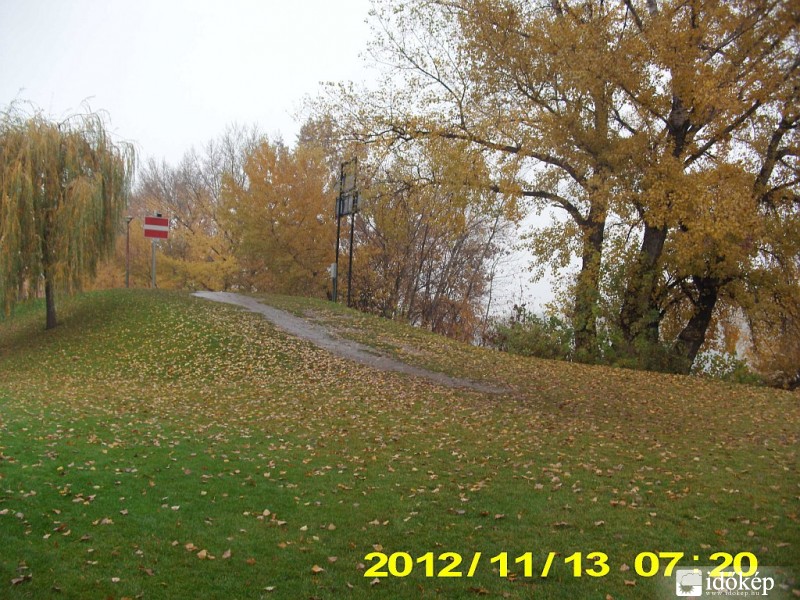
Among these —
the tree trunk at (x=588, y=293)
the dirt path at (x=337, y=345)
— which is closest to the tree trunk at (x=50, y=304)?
the dirt path at (x=337, y=345)

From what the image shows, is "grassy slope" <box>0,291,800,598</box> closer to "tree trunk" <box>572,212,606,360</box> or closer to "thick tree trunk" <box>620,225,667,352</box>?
"thick tree trunk" <box>620,225,667,352</box>

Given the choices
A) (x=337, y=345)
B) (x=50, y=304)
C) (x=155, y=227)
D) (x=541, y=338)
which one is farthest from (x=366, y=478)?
(x=155, y=227)

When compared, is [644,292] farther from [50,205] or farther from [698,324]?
[50,205]

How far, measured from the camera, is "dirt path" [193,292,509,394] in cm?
1331

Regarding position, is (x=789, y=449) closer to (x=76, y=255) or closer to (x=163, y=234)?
(x=76, y=255)

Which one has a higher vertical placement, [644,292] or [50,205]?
[50,205]

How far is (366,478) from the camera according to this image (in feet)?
23.4

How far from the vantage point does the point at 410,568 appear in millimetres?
4805

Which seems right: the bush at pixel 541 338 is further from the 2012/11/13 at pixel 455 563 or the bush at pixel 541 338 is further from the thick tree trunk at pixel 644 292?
the 2012/11/13 at pixel 455 563

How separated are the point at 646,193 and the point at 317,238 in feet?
60.8

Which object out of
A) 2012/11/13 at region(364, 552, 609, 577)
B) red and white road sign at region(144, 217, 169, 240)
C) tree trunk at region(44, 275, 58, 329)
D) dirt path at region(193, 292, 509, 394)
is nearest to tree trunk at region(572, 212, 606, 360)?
dirt path at region(193, 292, 509, 394)

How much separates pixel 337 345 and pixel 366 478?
32.8 feet

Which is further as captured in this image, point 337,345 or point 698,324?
point 698,324

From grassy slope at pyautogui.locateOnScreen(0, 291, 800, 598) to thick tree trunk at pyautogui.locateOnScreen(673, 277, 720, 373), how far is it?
304cm
